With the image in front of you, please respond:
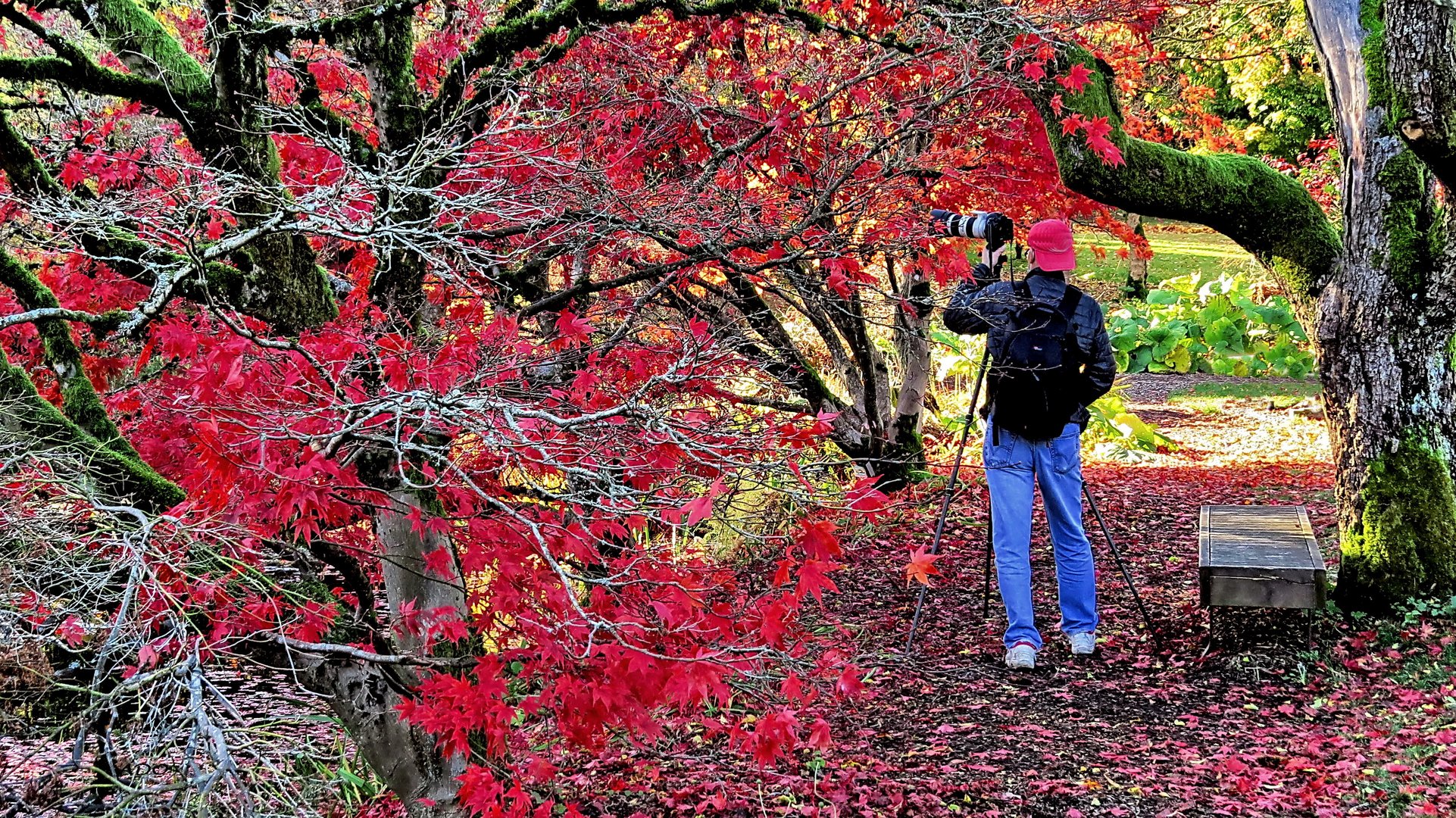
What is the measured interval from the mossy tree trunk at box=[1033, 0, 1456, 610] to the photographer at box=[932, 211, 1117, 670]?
792 mm

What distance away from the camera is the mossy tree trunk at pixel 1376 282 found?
5199mm

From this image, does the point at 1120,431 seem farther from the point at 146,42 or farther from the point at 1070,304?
the point at 146,42

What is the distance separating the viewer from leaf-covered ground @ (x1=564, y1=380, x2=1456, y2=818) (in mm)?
4113

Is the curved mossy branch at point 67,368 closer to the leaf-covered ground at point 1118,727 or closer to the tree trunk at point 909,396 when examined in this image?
the leaf-covered ground at point 1118,727

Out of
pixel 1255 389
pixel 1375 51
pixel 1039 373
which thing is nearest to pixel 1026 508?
pixel 1039 373

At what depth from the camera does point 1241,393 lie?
13086 millimetres

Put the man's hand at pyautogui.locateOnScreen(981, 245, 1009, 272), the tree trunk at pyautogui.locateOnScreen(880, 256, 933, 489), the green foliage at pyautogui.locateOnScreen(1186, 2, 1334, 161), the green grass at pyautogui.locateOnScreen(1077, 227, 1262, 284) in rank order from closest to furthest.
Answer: the man's hand at pyautogui.locateOnScreen(981, 245, 1009, 272), the tree trunk at pyautogui.locateOnScreen(880, 256, 933, 489), the green foliage at pyautogui.locateOnScreen(1186, 2, 1334, 161), the green grass at pyautogui.locateOnScreen(1077, 227, 1262, 284)

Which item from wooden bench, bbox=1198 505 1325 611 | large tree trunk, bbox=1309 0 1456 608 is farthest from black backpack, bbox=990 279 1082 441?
large tree trunk, bbox=1309 0 1456 608

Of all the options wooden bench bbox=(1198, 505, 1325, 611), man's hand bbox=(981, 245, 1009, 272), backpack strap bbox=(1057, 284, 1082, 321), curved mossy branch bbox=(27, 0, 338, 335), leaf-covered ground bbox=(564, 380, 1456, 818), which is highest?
curved mossy branch bbox=(27, 0, 338, 335)

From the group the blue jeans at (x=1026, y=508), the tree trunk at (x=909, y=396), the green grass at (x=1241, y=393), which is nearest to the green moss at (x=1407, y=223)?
the blue jeans at (x=1026, y=508)

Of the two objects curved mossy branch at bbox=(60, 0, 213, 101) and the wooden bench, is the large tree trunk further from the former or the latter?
curved mossy branch at bbox=(60, 0, 213, 101)

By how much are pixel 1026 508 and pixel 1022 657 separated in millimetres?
731

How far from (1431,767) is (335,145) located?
4.48 m

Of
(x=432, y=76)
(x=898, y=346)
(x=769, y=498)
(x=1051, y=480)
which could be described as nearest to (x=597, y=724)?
(x=1051, y=480)
